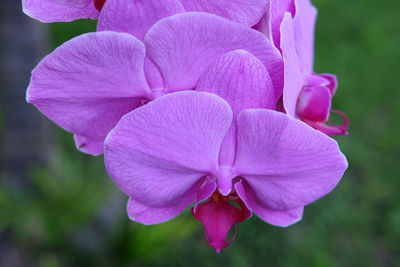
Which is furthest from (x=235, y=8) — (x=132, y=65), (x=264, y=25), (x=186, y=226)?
(x=186, y=226)

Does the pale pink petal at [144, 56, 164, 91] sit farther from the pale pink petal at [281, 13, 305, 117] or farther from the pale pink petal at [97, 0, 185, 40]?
the pale pink petal at [281, 13, 305, 117]

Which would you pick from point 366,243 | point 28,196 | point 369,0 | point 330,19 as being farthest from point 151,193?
point 369,0

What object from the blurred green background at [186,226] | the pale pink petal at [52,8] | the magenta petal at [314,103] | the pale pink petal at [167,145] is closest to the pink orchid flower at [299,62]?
the magenta petal at [314,103]

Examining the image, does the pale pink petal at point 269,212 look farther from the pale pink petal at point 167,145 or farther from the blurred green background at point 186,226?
the blurred green background at point 186,226

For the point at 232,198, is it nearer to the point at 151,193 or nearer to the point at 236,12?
the point at 151,193

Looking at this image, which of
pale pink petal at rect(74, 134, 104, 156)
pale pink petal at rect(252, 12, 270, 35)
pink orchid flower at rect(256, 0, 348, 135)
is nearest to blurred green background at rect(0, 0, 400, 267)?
pale pink petal at rect(74, 134, 104, 156)

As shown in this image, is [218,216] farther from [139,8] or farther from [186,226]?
[186,226]
